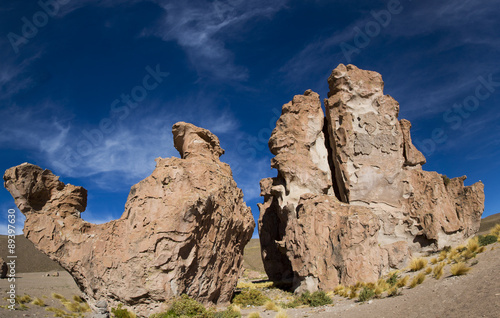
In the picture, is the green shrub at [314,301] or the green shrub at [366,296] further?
the green shrub at [314,301]

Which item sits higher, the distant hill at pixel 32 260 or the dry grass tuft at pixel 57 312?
the distant hill at pixel 32 260

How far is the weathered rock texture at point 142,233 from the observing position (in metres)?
13.6

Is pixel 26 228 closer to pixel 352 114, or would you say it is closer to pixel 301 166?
pixel 301 166

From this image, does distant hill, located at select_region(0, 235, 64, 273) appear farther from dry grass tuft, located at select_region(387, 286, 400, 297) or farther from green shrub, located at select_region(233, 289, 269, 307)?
dry grass tuft, located at select_region(387, 286, 400, 297)

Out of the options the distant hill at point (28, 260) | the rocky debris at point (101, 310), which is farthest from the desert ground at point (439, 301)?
the distant hill at point (28, 260)

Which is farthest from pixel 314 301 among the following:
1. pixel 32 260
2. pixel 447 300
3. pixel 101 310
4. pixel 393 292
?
pixel 32 260

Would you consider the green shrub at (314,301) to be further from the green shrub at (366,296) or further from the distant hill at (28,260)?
the distant hill at (28,260)

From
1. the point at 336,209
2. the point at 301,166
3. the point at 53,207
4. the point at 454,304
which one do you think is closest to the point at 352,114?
the point at 301,166

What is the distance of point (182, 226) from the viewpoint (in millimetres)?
14242

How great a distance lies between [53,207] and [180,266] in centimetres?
651

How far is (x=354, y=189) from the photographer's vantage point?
2500cm

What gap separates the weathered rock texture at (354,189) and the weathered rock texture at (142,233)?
778 cm

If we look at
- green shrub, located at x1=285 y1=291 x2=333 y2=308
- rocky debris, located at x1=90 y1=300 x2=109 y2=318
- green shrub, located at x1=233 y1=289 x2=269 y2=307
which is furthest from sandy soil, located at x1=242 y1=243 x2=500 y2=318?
rocky debris, located at x1=90 y1=300 x2=109 y2=318

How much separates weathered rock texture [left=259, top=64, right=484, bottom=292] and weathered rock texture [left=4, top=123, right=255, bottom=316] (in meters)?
7.78
